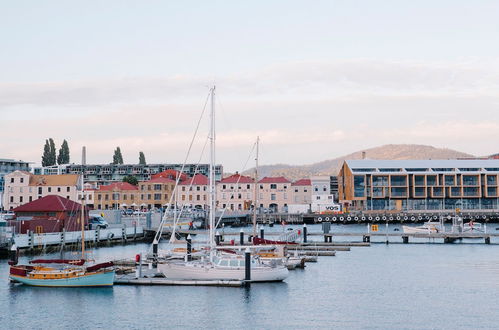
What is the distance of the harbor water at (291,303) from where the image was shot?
43.1 metres

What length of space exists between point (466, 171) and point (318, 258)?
106665mm

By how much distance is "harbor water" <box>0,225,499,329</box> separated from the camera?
1695 inches

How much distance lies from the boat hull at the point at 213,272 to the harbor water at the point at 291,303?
0.82 meters

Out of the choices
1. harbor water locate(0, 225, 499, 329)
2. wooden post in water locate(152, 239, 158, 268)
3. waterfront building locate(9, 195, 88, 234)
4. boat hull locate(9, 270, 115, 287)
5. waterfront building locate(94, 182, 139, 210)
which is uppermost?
waterfront building locate(94, 182, 139, 210)

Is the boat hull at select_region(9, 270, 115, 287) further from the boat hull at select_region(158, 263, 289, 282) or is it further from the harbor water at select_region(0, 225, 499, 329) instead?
the boat hull at select_region(158, 263, 289, 282)

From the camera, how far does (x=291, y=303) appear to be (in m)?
49.3

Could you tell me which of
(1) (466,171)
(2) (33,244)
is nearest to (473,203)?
(1) (466,171)

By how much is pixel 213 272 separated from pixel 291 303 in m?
8.71

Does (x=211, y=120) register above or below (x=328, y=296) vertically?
above

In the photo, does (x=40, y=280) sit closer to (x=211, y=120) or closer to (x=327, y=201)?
(x=211, y=120)

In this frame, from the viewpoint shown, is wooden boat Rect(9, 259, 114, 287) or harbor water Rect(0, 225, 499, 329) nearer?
harbor water Rect(0, 225, 499, 329)

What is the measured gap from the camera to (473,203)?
174 metres

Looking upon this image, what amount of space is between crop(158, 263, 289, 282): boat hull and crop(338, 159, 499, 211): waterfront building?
120 m

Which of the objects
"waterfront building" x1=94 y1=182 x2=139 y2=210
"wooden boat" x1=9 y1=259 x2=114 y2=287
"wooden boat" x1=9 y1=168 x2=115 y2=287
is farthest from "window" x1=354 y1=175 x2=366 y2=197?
"wooden boat" x1=9 y1=259 x2=114 y2=287
